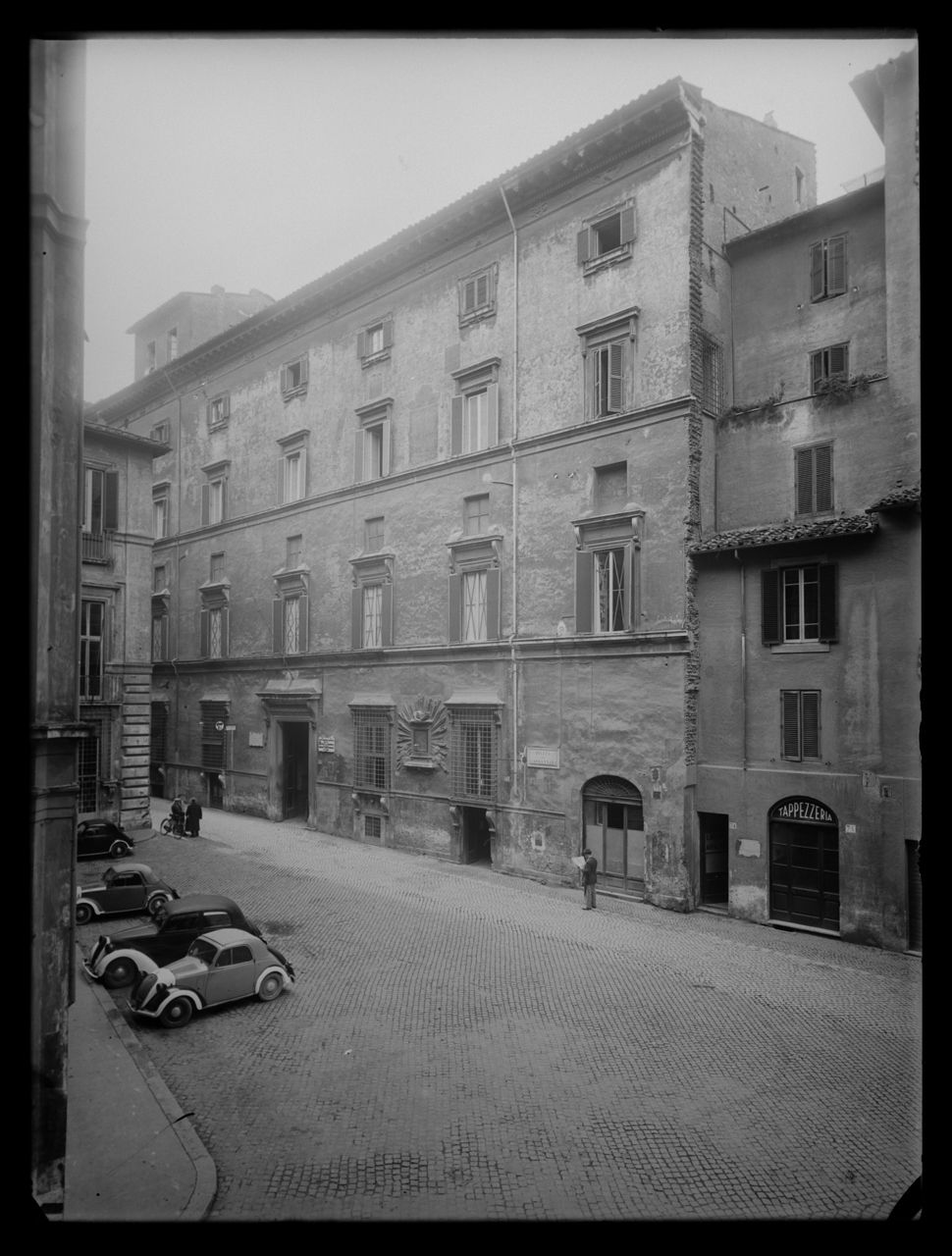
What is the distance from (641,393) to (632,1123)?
14688 millimetres

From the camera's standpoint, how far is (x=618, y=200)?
1862 cm

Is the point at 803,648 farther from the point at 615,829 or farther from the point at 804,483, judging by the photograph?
the point at 615,829

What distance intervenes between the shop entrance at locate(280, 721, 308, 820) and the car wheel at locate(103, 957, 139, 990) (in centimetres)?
1377

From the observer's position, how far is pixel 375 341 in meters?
24.1

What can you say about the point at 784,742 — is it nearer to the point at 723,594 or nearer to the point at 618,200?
the point at 723,594

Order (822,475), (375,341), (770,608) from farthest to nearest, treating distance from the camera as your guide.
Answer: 1. (375,341)
2. (770,608)
3. (822,475)

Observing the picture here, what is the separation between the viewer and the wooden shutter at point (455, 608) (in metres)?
21.3

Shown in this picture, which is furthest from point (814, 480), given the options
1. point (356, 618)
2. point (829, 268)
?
point (356, 618)

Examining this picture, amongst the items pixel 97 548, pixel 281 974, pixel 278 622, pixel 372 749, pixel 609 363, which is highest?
pixel 609 363

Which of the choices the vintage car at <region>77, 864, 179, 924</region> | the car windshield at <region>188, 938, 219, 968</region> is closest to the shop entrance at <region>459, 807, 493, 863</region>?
the vintage car at <region>77, 864, 179, 924</region>

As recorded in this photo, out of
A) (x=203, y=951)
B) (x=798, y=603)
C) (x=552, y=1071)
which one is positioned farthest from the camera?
(x=798, y=603)

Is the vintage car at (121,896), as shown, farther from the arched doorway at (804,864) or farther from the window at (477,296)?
the window at (477,296)

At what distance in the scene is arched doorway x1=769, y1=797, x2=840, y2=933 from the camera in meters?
15.3

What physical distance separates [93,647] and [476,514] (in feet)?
34.3
